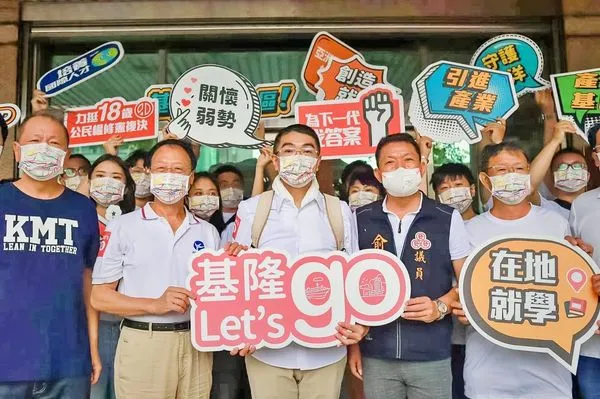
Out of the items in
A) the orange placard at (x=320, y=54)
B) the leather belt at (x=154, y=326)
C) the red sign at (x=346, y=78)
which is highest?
the orange placard at (x=320, y=54)

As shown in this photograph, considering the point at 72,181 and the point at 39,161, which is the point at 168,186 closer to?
the point at 39,161

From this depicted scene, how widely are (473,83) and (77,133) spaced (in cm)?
285

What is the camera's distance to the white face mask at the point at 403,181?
108 inches

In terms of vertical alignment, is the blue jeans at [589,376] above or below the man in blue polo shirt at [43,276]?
below

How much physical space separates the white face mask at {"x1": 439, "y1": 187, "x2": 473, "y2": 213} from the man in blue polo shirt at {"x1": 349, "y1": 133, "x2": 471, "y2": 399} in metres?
0.62

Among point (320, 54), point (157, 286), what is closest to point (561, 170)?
point (320, 54)

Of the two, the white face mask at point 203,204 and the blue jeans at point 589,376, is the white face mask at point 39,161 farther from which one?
the blue jeans at point 589,376

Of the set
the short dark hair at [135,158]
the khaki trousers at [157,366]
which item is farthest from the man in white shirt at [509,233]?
the short dark hair at [135,158]

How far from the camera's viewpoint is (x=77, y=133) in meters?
4.16

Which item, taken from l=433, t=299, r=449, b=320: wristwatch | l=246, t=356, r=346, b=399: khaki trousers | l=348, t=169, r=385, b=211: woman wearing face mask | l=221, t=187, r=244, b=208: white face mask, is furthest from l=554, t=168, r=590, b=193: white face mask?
l=221, t=187, r=244, b=208: white face mask

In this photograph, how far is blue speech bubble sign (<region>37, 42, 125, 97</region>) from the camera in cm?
441

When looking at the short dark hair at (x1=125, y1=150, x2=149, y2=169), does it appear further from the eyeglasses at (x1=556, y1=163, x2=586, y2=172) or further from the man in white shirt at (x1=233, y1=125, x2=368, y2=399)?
the eyeglasses at (x1=556, y1=163, x2=586, y2=172)

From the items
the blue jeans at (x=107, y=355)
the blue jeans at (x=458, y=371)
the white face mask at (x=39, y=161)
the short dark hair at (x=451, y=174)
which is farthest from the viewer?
the short dark hair at (x=451, y=174)

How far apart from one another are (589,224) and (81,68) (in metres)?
3.82
